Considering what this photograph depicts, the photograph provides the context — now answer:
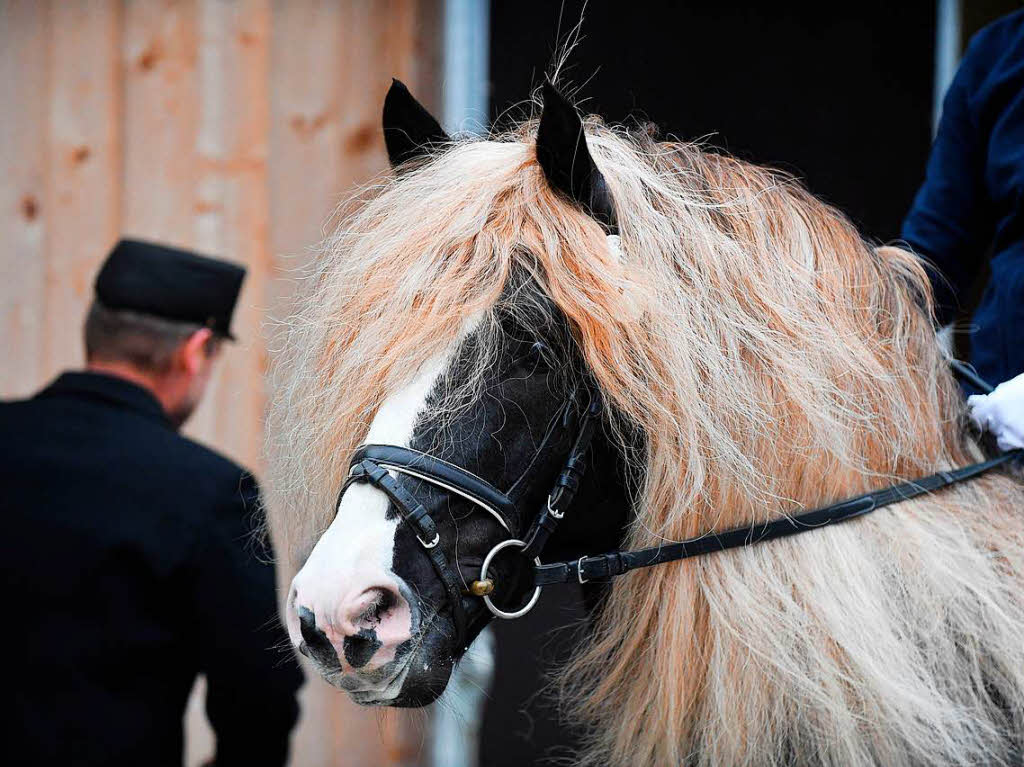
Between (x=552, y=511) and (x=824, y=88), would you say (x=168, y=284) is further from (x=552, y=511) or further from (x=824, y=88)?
(x=824, y=88)

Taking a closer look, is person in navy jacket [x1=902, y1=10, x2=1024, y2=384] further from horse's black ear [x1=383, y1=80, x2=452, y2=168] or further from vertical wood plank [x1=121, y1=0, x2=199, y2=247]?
vertical wood plank [x1=121, y1=0, x2=199, y2=247]

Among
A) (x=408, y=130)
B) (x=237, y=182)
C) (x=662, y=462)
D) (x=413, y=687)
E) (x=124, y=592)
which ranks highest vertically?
(x=408, y=130)

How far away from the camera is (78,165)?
2820 mm

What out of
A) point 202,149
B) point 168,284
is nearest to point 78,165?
point 202,149

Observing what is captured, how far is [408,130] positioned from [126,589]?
1.08 meters

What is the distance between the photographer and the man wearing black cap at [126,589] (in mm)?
1729

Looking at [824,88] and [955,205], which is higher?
[824,88]

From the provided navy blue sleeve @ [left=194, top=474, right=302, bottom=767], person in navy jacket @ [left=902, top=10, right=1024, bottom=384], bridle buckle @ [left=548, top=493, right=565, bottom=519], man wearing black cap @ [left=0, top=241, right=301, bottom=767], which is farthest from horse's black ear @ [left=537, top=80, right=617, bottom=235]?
navy blue sleeve @ [left=194, top=474, right=302, bottom=767]

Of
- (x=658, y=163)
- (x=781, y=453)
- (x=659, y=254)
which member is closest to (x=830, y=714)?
(x=781, y=453)

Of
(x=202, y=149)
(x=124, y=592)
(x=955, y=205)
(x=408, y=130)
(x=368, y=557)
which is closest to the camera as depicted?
(x=368, y=557)

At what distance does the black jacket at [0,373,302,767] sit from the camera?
1728 millimetres

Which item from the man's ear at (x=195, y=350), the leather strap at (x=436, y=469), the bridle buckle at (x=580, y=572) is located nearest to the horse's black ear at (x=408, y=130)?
the leather strap at (x=436, y=469)

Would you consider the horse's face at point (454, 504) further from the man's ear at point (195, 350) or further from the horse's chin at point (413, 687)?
the man's ear at point (195, 350)

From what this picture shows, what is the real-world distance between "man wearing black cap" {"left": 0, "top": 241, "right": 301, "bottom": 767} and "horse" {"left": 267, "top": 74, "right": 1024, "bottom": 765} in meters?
0.69
